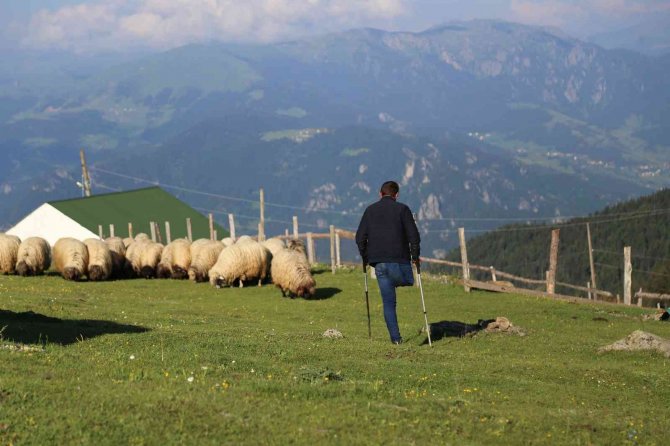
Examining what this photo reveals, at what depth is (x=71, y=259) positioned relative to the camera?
3975 centimetres

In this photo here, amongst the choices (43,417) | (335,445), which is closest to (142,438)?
(43,417)

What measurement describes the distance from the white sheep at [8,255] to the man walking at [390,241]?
88.8 feet

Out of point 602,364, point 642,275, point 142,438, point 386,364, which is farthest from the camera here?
point 642,275

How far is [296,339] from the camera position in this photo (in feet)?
61.7

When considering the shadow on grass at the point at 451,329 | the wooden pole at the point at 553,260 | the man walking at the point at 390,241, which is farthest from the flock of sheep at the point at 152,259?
the man walking at the point at 390,241

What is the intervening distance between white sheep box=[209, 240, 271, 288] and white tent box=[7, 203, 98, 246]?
2876 cm

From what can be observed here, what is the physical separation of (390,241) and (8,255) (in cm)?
2773

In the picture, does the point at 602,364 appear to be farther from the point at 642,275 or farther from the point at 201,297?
the point at 642,275

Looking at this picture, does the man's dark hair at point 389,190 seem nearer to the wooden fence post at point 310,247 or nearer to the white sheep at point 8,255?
the white sheep at point 8,255

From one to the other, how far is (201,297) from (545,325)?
44.5 feet

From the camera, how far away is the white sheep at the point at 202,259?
40.1 meters

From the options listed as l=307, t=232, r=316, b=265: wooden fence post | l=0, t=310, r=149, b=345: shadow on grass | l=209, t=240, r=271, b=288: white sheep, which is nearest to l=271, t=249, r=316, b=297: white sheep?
l=209, t=240, r=271, b=288: white sheep

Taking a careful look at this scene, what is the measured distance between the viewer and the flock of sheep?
37.9 meters

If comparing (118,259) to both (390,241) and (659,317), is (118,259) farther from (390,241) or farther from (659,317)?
(390,241)
